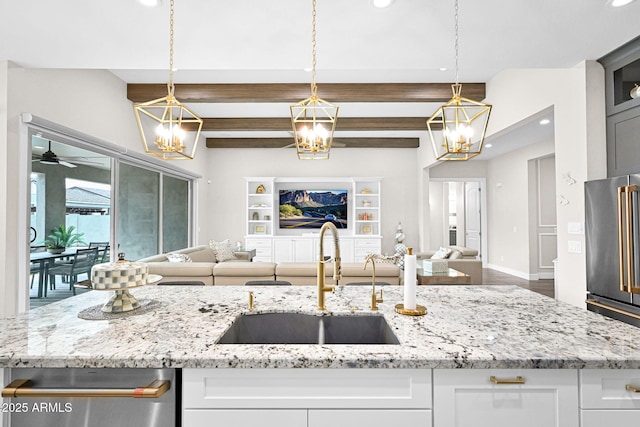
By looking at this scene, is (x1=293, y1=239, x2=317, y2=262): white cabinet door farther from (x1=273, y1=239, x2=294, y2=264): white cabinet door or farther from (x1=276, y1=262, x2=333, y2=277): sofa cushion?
(x1=276, y1=262, x2=333, y2=277): sofa cushion

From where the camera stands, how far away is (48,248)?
3.22 m

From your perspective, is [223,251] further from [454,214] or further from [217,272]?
[454,214]

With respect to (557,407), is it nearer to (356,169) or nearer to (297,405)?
(297,405)

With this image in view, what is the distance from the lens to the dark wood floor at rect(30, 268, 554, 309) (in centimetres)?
306

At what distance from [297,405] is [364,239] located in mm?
6335

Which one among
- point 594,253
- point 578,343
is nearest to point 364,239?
point 594,253

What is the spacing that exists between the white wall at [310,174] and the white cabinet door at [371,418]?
670cm

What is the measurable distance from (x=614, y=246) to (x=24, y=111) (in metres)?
5.00

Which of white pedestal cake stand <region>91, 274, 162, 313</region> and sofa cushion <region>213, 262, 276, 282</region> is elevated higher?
white pedestal cake stand <region>91, 274, 162, 313</region>

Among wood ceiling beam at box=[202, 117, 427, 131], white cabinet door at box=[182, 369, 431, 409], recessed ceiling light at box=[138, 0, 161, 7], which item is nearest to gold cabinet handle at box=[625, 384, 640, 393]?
white cabinet door at box=[182, 369, 431, 409]

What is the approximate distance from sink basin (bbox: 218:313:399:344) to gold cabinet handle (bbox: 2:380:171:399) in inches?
17.5

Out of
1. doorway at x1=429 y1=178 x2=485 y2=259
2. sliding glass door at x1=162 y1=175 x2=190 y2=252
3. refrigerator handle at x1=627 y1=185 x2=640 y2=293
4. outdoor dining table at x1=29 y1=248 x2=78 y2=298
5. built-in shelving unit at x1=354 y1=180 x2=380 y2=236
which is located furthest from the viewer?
doorway at x1=429 y1=178 x2=485 y2=259

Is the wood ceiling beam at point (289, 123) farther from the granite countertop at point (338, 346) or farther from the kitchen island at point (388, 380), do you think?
the kitchen island at point (388, 380)

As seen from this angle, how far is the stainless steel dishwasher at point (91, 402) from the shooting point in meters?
1.06
